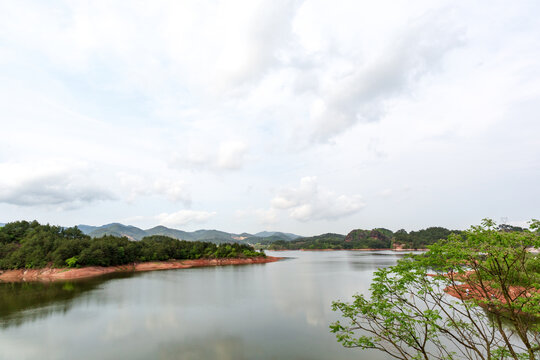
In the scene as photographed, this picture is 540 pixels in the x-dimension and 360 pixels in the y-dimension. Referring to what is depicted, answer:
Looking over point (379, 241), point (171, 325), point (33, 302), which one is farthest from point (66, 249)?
point (379, 241)

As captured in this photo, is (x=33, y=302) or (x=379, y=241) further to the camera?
(x=379, y=241)

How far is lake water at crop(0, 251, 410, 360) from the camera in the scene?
567 inches

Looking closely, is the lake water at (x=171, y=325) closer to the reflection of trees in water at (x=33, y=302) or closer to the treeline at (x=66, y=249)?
the reflection of trees in water at (x=33, y=302)

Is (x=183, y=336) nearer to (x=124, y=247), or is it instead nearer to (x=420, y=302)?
(x=420, y=302)

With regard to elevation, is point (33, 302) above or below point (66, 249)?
below

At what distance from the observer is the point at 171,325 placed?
19031mm

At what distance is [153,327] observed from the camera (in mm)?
18578

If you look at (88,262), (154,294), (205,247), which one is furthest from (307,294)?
(205,247)

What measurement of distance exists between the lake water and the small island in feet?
57.7

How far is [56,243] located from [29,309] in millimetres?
35774

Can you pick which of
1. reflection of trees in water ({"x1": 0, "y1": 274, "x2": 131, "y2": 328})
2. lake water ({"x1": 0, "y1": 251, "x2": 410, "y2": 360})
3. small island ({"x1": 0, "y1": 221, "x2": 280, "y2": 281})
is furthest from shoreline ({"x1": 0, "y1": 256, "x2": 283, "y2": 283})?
lake water ({"x1": 0, "y1": 251, "x2": 410, "y2": 360})

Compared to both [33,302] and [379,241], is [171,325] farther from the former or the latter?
[379,241]

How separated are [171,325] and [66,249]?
45.6m

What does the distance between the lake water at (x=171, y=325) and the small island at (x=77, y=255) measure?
1758 centimetres
